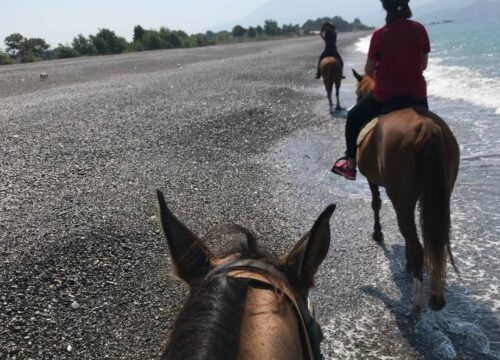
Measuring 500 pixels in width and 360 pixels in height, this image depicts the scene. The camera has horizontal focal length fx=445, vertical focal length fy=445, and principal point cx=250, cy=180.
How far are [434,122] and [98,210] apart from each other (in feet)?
16.4

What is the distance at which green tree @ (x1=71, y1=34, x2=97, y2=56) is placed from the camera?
173 feet

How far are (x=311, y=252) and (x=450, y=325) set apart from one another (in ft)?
11.4

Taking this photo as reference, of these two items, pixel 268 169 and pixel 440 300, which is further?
pixel 268 169

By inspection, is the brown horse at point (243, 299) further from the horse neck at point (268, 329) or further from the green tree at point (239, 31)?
the green tree at point (239, 31)

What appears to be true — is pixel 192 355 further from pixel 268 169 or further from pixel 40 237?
pixel 268 169

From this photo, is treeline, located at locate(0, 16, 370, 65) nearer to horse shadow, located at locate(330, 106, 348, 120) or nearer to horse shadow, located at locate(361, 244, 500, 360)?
horse shadow, located at locate(330, 106, 348, 120)

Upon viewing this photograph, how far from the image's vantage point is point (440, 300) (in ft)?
14.9

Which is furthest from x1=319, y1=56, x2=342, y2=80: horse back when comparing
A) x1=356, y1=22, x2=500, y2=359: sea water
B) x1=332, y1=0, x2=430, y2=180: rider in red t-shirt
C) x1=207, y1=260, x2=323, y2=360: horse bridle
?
x1=207, y1=260, x2=323, y2=360: horse bridle

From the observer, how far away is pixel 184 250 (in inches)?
73.0

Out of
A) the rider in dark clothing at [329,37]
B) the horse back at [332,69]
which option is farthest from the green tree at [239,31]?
the horse back at [332,69]

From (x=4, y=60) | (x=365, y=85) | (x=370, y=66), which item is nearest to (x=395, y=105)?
(x=370, y=66)

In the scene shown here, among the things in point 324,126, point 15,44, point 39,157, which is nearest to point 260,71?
point 324,126

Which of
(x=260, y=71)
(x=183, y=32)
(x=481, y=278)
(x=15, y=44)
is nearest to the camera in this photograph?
(x=481, y=278)

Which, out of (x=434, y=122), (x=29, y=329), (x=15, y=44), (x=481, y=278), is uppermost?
(x=15, y=44)
